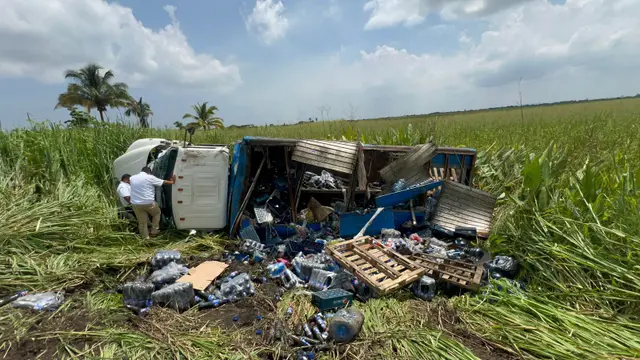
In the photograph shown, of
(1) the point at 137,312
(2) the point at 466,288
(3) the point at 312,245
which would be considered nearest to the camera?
(1) the point at 137,312

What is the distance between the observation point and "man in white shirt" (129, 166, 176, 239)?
6117 millimetres

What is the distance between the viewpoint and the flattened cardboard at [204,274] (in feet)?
15.1

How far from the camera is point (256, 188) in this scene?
7082 mm

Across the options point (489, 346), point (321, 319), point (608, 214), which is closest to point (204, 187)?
point (321, 319)

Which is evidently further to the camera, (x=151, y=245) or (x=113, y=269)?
(x=151, y=245)

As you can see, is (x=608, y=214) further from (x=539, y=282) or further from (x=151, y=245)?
(x=151, y=245)

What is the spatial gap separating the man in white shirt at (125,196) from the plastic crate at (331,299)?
14.6ft

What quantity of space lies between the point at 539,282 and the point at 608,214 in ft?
3.85

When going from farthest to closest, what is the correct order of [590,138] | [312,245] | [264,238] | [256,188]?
1. [256,188]
2. [264,238]
3. [312,245]
4. [590,138]

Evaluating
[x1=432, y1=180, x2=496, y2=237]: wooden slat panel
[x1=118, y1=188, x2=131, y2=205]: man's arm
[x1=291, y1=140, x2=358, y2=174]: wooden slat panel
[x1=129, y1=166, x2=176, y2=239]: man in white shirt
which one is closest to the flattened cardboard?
[x1=129, y1=166, x2=176, y2=239]: man in white shirt

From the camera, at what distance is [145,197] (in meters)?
6.12

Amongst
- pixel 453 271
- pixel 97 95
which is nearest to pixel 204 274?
pixel 453 271

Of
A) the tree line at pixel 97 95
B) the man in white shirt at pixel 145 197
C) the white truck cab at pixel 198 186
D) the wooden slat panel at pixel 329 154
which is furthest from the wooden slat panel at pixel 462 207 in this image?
the tree line at pixel 97 95

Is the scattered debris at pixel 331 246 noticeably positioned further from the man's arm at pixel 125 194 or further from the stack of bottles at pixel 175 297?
the man's arm at pixel 125 194
